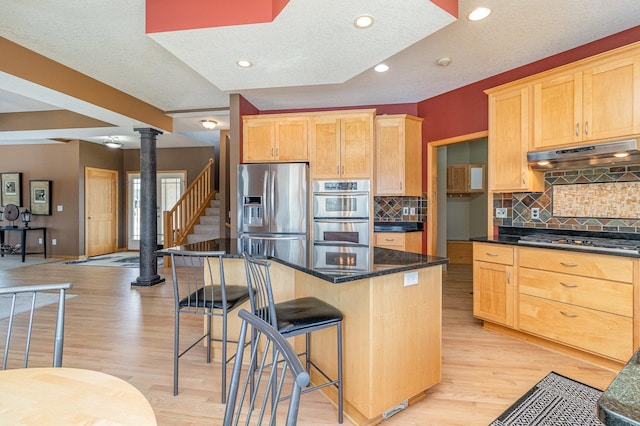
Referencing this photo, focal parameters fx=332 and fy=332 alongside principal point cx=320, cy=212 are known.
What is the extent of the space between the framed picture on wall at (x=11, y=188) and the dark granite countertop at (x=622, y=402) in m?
10.3

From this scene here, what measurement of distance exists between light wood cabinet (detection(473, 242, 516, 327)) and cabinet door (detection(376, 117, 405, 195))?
1559 millimetres

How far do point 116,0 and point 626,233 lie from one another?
13.9ft

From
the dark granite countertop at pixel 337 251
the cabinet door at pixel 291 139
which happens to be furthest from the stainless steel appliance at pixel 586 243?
the cabinet door at pixel 291 139

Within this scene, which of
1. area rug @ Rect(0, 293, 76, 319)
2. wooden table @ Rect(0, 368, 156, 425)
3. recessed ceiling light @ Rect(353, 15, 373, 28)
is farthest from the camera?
area rug @ Rect(0, 293, 76, 319)

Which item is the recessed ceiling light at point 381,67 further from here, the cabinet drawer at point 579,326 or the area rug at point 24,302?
the area rug at point 24,302

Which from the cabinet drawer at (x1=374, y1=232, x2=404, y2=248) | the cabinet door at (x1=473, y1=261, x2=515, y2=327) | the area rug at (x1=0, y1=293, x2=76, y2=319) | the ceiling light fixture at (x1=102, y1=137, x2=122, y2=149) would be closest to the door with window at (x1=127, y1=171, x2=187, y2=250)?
the ceiling light fixture at (x1=102, y1=137, x2=122, y2=149)

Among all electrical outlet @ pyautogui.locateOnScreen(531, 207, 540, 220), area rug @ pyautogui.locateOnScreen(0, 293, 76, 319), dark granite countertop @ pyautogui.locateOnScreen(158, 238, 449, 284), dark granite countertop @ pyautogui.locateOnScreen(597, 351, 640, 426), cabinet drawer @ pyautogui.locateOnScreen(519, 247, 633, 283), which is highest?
electrical outlet @ pyautogui.locateOnScreen(531, 207, 540, 220)

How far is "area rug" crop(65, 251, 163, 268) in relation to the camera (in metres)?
6.80

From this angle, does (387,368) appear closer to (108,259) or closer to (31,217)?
(108,259)

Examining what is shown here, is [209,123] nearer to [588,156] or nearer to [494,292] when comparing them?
[494,292]

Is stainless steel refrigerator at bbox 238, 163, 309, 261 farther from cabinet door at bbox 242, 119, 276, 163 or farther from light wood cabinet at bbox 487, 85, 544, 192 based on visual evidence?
light wood cabinet at bbox 487, 85, 544, 192

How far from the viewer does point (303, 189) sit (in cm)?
425

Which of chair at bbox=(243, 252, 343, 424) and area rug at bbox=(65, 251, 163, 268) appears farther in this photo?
area rug at bbox=(65, 251, 163, 268)

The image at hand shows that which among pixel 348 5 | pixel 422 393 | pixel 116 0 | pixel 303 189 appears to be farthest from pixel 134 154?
pixel 422 393
